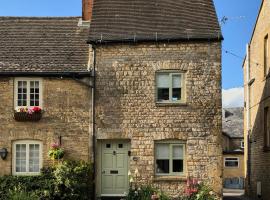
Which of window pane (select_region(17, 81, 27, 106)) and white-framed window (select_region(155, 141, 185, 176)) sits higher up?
window pane (select_region(17, 81, 27, 106))

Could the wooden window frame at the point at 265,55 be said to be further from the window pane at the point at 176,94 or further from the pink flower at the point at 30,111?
the pink flower at the point at 30,111

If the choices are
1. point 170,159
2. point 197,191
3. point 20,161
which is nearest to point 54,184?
point 20,161

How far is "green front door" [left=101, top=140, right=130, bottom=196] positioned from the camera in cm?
2073

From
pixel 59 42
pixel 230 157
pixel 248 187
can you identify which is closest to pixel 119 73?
pixel 59 42

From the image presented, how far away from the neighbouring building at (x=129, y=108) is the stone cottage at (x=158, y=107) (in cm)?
4

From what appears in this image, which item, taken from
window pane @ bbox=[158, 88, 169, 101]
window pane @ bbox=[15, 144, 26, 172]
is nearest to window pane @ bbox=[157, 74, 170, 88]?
window pane @ bbox=[158, 88, 169, 101]

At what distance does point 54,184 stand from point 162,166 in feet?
14.1

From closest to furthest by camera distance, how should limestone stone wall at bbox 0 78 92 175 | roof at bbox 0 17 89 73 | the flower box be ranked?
the flower box → limestone stone wall at bbox 0 78 92 175 → roof at bbox 0 17 89 73

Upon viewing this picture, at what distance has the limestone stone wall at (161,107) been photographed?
20219 mm

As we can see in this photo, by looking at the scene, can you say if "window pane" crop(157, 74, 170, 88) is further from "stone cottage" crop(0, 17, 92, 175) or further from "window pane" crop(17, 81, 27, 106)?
"window pane" crop(17, 81, 27, 106)

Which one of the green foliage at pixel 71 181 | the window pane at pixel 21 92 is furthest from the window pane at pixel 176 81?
the window pane at pixel 21 92

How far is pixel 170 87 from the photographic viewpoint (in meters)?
20.6

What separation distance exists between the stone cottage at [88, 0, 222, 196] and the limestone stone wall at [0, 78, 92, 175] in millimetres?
605

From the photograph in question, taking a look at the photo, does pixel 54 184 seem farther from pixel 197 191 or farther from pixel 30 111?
pixel 197 191
